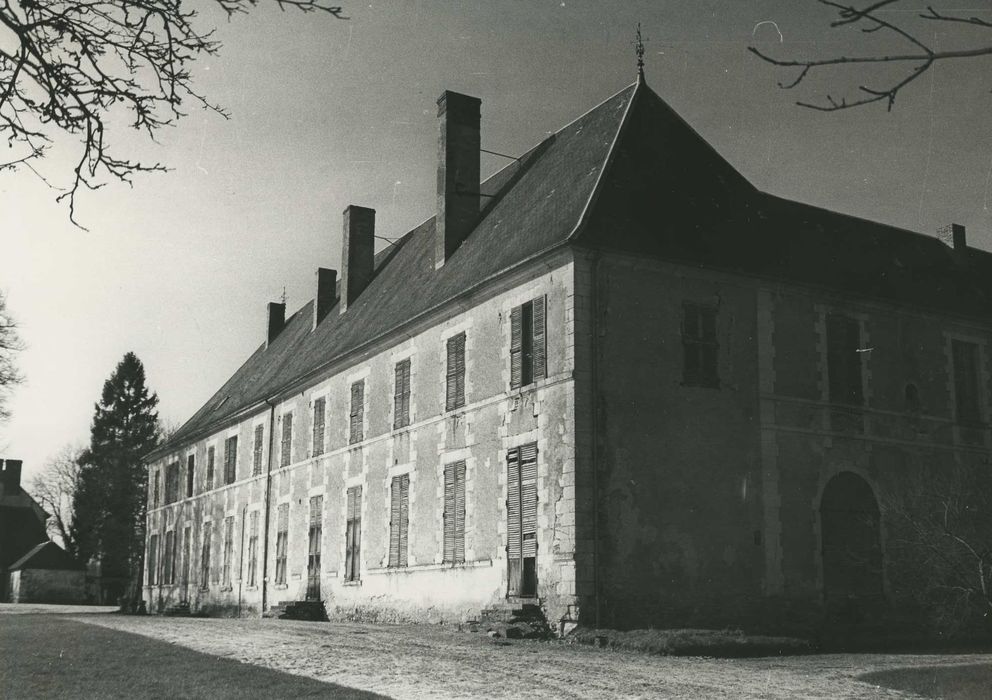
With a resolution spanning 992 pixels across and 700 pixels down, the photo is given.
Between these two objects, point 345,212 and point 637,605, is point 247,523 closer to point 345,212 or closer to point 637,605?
point 345,212

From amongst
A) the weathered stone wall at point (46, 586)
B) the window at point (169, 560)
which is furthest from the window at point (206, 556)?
the weathered stone wall at point (46, 586)

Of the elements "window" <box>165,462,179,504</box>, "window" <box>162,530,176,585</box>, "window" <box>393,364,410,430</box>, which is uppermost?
"window" <box>393,364,410,430</box>

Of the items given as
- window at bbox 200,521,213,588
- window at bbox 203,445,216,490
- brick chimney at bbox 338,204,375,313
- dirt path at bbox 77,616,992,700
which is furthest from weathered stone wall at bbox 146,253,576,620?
window at bbox 203,445,216,490

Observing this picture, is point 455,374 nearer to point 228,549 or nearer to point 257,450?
point 257,450

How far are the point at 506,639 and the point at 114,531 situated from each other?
48206 mm

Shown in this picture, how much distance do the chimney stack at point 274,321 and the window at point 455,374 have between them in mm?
20672

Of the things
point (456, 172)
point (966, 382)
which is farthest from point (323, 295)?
point (966, 382)

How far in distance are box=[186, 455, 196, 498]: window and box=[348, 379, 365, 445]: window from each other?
15.7 metres

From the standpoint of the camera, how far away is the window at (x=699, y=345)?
18.3 m

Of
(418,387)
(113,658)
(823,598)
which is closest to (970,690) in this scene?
(823,598)

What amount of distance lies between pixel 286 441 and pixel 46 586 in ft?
111

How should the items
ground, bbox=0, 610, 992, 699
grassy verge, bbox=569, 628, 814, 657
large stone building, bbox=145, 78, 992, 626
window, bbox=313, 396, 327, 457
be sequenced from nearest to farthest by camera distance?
1. ground, bbox=0, 610, 992, 699
2. grassy verge, bbox=569, 628, 814, 657
3. large stone building, bbox=145, 78, 992, 626
4. window, bbox=313, 396, 327, 457

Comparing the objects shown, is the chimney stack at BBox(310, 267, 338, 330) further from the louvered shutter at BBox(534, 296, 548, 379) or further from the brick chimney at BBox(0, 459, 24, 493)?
the brick chimney at BBox(0, 459, 24, 493)

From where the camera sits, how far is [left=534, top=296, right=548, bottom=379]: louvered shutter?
1789cm
